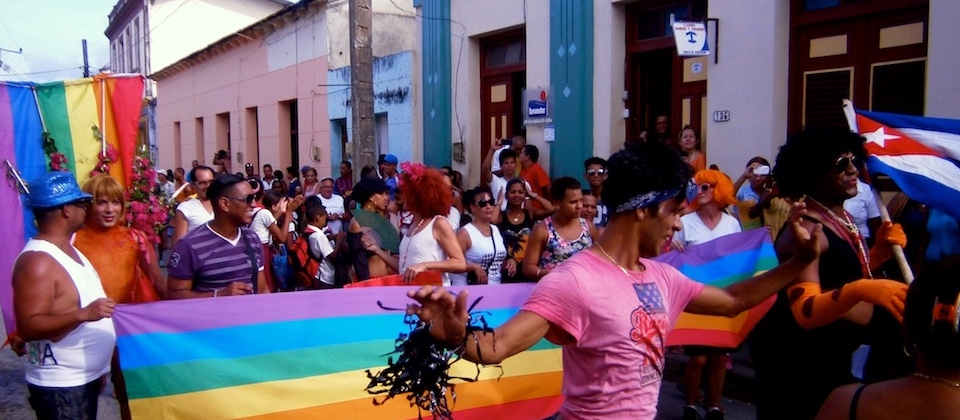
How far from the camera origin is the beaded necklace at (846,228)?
3.28m

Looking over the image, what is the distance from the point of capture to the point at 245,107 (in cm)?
2416

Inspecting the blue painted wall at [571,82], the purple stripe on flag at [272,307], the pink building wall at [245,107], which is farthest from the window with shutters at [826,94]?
the pink building wall at [245,107]

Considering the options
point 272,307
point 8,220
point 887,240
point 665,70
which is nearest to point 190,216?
point 8,220

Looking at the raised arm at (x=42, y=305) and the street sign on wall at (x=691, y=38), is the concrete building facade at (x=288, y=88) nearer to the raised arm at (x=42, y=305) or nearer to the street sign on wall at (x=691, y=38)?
the street sign on wall at (x=691, y=38)

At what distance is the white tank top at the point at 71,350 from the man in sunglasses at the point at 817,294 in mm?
3197

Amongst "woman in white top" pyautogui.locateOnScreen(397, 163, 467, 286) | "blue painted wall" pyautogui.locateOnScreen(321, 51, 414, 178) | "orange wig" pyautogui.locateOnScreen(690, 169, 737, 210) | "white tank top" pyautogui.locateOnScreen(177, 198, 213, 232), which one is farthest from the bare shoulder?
"blue painted wall" pyautogui.locateOnScreen(321, 51, 414, 178)

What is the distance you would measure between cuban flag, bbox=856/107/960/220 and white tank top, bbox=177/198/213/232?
17.0 ft

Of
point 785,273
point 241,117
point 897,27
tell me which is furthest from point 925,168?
point 241,117

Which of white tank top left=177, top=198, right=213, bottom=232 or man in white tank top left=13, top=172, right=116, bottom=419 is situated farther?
white tank top left=177, top=198, right=213, bottom=232

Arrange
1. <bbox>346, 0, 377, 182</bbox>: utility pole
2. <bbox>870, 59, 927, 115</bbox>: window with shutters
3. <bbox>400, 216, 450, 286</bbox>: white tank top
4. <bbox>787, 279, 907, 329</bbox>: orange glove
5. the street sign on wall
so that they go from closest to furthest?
<bbox>787, 279, 907, 329</bbox>: orange glove → <bbox>400, 216, 450, 286</bbox>: white tank top → <bbox>870, 59, 927, 115</bbox>: window with shutters → the street sign on wall → <bbox>346, 0, 377, 182</bbox>: utility pole

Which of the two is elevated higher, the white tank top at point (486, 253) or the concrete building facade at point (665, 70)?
the concrete building facade at point (665, 70)

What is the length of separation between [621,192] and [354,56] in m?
10.1

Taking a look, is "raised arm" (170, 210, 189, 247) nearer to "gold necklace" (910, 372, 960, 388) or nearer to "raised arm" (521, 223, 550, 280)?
"raised arm" (521, 223, 550, 280)

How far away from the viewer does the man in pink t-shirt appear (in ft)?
8.35
